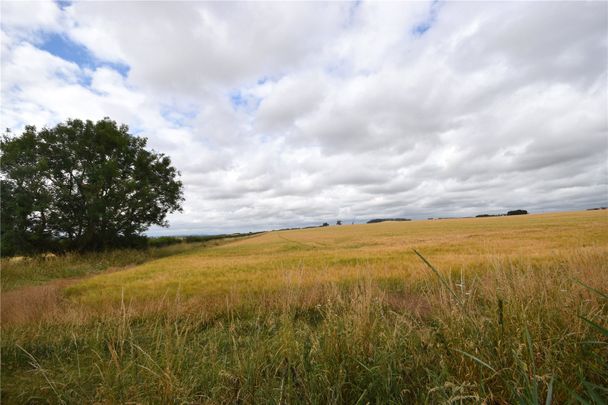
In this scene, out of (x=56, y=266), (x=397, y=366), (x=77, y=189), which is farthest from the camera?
(x=77, y=189)

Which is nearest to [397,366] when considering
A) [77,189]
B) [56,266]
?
[56,266]

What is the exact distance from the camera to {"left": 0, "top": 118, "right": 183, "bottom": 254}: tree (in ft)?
71.4

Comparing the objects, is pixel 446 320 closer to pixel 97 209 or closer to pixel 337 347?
pixel 337 347

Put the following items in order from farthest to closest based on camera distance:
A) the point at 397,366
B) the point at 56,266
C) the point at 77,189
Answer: the point at 77,189 → the point at 56,266 → the point at 397,366

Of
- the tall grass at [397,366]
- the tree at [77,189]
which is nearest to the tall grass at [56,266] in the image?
the tree at [77,189]

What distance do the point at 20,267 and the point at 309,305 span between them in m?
24.3

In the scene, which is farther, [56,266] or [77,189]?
[77,189]

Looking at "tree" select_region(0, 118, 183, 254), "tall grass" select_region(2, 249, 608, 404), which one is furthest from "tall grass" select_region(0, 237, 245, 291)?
"tall grass" select_region(2, 249, 608, 404)

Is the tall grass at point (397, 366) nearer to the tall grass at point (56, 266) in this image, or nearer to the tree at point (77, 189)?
the tall grass at point (56, 266)

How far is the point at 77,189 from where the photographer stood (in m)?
27.1

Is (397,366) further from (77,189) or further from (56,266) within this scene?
(77,189)

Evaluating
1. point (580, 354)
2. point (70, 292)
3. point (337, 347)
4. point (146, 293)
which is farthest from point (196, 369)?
point (70, 292)

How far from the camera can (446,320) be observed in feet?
12.5

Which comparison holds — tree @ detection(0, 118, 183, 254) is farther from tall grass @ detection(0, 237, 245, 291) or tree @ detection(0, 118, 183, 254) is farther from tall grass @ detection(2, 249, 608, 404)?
tall grass @ detection(2, 249, 608, 404)
